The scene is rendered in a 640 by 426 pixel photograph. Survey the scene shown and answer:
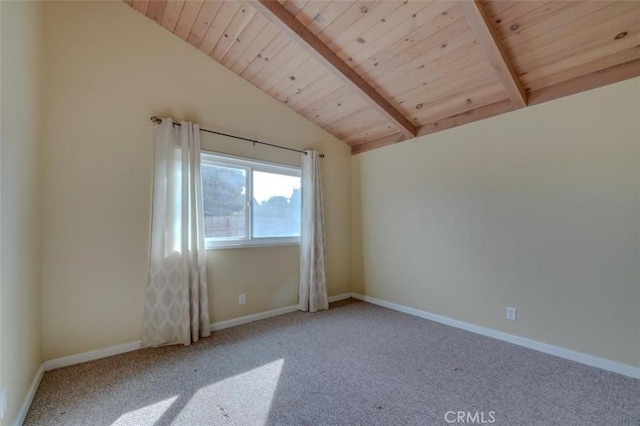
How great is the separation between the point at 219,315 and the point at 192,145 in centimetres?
177

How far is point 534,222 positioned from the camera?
8.55ft

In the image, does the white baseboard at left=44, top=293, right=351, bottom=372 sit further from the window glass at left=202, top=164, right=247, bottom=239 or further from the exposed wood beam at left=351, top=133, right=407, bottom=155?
the exposed wood beam at left=351, top=133, right=407, bottom=155

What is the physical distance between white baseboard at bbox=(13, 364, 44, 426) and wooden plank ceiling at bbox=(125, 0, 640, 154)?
302 cm

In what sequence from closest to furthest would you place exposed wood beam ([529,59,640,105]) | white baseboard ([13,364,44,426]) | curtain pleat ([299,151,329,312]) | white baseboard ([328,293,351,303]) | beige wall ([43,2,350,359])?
white baseboard ([13,364,44,426])
exposed wood beam ([529,59,640,105])
beige wall ([43,2,350,359])
curtain pleat ([299,151,329,312])
white baseboard ([328,293,351,303])

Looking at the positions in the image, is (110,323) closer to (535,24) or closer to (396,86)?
(396,86)

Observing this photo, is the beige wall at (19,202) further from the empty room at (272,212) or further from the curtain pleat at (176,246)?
the curtain pleat at (176,246)

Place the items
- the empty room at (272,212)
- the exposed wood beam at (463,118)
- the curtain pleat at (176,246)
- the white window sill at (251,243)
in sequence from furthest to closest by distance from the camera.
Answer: the white window sill at (251,243)
the exposed wood beam at (463,118)
the curtain pleat at (176,246)
the empty room at (272,212)

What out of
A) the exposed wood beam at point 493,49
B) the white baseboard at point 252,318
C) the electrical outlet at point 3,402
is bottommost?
the white baseboard at point 252,318

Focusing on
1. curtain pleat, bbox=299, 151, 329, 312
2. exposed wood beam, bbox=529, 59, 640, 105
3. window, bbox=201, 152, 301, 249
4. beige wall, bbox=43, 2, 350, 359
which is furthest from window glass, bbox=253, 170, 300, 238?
exposed wood beam, bbox=529, 59, 640, 105

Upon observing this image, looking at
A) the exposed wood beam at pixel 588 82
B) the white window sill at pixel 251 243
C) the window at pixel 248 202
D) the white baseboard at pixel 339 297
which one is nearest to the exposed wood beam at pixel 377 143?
the window at pixel 248 202

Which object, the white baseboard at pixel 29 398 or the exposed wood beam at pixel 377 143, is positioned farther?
the exposed wood beam at pixel 377 143

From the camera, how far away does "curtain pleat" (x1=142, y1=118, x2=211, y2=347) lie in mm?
2605

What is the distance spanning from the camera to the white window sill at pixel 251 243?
3.03m

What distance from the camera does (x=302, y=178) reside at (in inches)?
149
